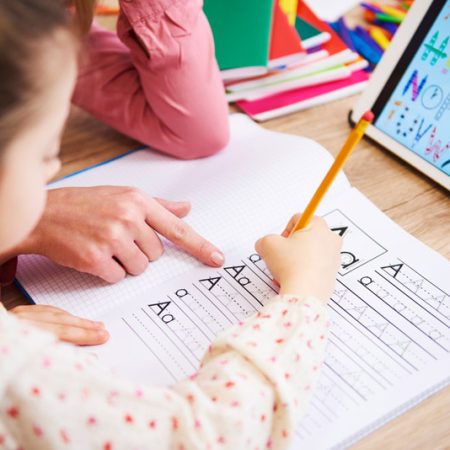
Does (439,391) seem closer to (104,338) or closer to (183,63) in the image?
(104,338)

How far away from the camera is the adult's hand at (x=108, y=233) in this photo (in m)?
0.60

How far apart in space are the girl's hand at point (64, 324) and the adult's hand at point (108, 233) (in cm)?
6

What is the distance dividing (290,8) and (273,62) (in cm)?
12

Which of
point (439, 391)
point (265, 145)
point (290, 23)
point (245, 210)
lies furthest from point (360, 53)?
point (439, 391)

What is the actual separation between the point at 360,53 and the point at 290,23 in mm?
122

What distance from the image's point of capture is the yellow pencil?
488 mm

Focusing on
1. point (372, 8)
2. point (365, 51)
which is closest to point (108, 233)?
point (365, 51)

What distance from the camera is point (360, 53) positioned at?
94 centimetres

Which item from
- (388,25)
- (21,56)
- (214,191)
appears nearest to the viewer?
(21,56)

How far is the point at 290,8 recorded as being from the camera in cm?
94

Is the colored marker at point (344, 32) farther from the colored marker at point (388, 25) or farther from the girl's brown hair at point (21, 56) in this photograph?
the girl's brown hair at point (21, 56)

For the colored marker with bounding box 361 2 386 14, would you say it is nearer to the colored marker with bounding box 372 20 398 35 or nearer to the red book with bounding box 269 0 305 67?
the colored marker with bounding box 372 20 398 35

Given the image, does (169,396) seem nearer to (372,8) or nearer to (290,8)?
(290,8)

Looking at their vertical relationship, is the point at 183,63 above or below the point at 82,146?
above
